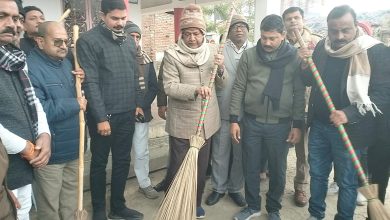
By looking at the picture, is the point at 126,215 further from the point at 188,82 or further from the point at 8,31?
the point at 8,31

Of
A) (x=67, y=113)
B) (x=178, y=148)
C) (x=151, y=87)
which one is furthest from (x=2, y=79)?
(x=151, y=87)

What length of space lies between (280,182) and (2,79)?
2556mm

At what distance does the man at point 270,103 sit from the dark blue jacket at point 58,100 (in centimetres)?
152

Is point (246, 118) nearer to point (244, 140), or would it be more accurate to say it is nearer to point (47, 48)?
point (244, 140)

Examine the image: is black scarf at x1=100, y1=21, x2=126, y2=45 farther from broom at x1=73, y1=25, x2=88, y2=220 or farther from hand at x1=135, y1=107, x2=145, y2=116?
hand at x1=135, y1=107, x2=145, y2=116

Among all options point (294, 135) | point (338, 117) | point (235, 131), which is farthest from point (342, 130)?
point (235, 131)

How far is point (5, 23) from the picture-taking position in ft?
6.01

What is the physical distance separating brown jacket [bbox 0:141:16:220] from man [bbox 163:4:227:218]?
1.50 meters

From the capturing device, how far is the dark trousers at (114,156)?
2.90 metres

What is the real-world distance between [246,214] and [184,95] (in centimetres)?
150

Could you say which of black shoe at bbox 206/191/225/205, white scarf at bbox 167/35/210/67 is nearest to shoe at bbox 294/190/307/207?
black shoe at bbox 206/191/225/205

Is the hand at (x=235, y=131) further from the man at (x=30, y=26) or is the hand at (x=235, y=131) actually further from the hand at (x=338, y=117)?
the man at (x=30, y=26)

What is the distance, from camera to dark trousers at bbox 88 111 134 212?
9.53ft

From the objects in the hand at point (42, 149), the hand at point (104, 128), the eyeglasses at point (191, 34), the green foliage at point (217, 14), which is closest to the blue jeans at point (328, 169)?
the eyeglasses at point (191, 34)
